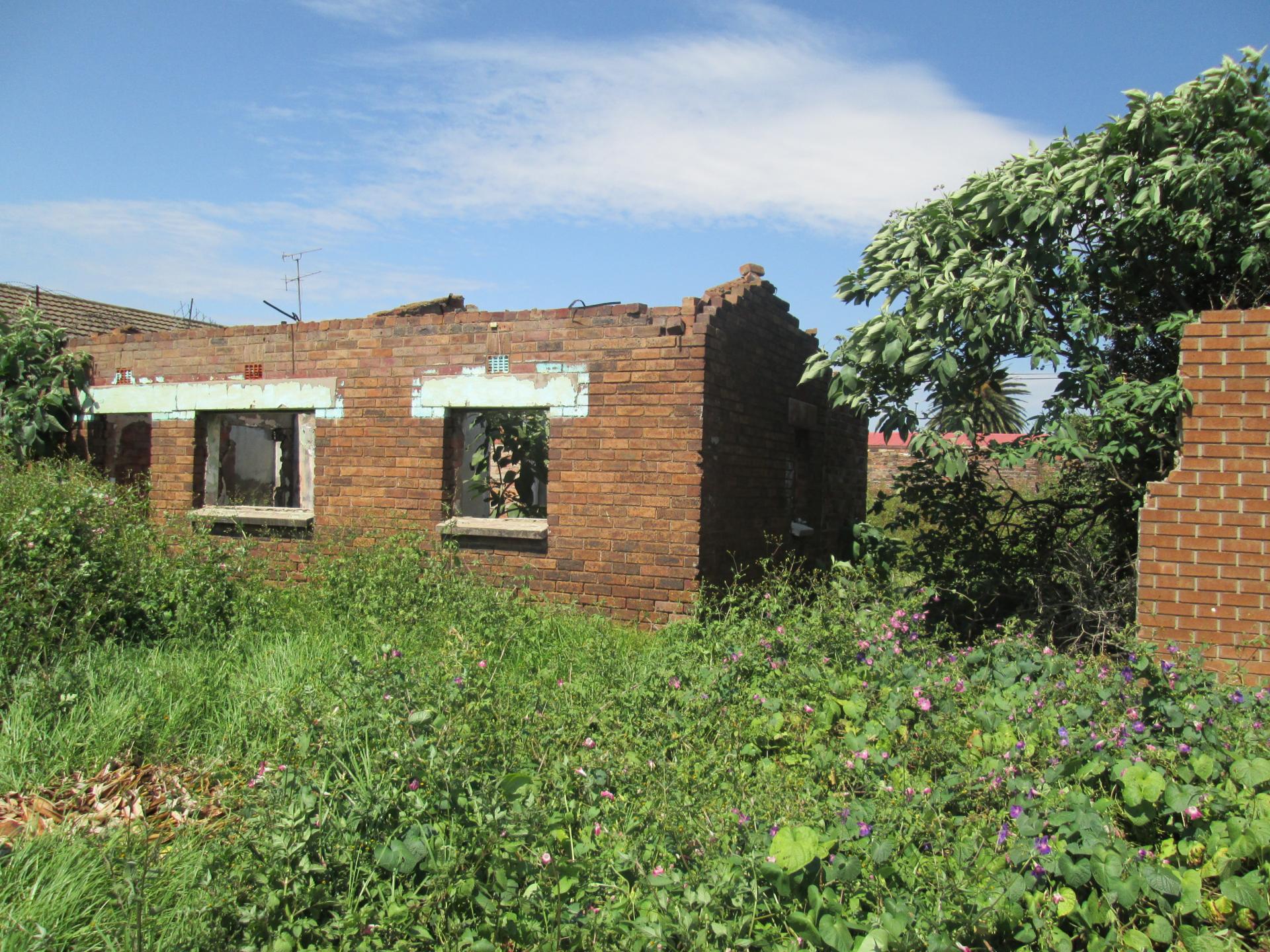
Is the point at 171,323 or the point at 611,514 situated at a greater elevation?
the point at 171,323

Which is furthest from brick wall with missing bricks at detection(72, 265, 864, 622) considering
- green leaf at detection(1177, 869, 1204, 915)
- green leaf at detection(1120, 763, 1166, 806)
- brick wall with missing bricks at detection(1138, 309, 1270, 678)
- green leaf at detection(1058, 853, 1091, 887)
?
green leaf at detection(1177, 869, 1204, 915)

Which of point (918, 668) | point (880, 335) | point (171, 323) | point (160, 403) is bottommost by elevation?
point (918, 668)

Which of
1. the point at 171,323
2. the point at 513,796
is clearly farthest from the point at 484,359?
the point at 171,323

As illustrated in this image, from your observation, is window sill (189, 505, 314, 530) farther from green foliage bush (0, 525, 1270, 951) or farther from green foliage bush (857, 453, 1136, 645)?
green foliage bush (857, 453, 1136, 645)

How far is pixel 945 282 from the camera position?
6.35 m

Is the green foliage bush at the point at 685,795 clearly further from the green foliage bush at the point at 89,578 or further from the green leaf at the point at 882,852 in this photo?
the green foliage bush at the point at 89,578

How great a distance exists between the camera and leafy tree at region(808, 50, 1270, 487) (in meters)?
6.14

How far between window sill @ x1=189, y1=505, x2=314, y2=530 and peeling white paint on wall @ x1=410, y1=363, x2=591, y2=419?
1.69 metres

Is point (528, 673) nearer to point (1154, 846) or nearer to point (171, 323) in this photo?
point (1154, 846)

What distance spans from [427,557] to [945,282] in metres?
4.85

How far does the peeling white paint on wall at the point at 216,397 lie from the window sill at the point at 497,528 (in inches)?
68.1

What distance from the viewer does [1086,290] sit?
6.54 meters

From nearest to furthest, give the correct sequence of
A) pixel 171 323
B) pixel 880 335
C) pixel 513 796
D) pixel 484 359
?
pixel 513 796
pixel 880 335
pixel 484 359
pixel 171 323

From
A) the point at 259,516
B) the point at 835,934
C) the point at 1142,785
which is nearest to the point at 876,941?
the point at 835,934
